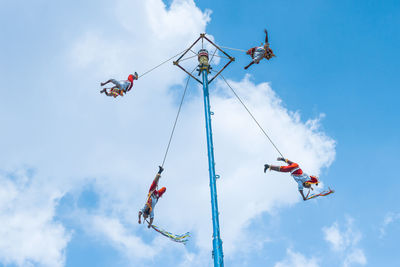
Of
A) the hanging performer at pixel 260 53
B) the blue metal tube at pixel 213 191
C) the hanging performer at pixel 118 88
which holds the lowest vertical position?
the blue metal tube at pixel 213 191

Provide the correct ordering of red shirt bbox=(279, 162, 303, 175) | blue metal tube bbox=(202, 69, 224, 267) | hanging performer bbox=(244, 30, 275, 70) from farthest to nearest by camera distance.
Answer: hanging performer bbox=(244, 30, 275, 70)
red shirt bbox=(279, 162, 303, 175)
blue metal tube bbox=(202, 69, 224, 267)

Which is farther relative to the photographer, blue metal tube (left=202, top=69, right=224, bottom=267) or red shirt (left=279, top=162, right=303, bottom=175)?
red shirt (left=279, top=162, right=303, bottom=175)

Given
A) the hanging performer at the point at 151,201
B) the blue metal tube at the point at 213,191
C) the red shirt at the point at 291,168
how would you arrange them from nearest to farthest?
the blue metal tube at the point at 213,191, the hanging performer at the point at 151,201, the red shirt at the point at 291,168

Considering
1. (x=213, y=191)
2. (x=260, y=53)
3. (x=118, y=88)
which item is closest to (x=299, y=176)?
(x=213, y=191)

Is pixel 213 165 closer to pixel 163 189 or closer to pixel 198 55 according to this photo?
pixel 163 189

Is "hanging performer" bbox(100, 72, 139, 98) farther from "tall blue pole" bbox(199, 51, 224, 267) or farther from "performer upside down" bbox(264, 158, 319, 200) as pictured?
"performer upside down" bbox(264, 158, 319, 200)

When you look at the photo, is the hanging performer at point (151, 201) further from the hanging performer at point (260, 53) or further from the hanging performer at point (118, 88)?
the hanging performer at point (260, 53)

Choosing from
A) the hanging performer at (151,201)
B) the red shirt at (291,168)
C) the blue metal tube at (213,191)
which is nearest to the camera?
the blue metal tube at (213,191)

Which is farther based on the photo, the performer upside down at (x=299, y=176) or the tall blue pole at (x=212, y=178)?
the performer upside down at (x=299, y=176)

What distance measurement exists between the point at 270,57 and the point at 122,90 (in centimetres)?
774

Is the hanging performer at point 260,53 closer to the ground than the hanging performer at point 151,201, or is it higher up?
higher up

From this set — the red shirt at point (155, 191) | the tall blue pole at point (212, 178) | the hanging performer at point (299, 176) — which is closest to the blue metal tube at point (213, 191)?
the tall blue pole at point (212, 178)

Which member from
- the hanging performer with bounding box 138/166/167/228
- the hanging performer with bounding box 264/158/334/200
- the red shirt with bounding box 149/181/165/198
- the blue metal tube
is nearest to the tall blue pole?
the blue metal tube

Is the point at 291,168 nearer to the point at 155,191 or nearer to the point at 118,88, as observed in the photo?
the point at 155,191
